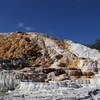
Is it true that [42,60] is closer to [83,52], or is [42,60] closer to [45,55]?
[45,55]

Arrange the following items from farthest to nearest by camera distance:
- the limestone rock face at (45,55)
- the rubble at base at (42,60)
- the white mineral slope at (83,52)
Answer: the white mineral slope at (83,52)
the limestone rock face at (45,55)
the rubble at base at (42,60)

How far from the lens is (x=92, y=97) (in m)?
11.1

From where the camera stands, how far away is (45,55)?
3478cm

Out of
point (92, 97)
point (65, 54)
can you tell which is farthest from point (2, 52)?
point (92, 97)

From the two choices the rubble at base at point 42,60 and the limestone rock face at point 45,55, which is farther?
the limestone rock face at point 45,55

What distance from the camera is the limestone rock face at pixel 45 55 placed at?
28625 millimetres

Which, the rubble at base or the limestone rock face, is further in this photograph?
the limestone rock face

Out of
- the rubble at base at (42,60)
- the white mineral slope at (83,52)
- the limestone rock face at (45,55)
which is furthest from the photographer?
the white mineral slope at (83,52)

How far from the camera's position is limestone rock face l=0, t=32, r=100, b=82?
1127 inches

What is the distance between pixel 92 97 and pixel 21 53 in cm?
2386

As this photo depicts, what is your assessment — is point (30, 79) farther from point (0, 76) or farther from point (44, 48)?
point (44, 48)

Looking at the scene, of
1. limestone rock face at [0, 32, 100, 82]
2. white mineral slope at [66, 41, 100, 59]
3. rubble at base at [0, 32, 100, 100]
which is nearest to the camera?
rubble at base at [0, 32, 100, 100]

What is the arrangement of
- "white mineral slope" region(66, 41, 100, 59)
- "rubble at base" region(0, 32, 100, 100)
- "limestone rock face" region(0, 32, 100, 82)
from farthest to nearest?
"white mineral slope" region(66, 41, 100, 59)
"limestone rock face" region(0, 32, 100, 82)
"rubble at base" region(0, 32, 100, 100)

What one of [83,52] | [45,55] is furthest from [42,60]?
[83,52]
